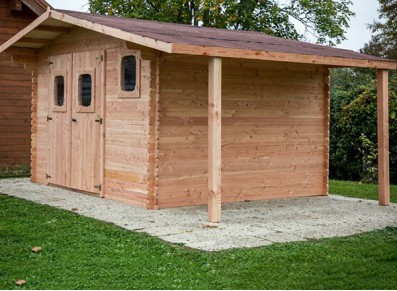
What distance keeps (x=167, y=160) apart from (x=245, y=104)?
163 centimetres

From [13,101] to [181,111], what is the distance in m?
7.44

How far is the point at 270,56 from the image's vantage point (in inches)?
353

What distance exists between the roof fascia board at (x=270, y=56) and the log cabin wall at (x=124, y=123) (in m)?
1.43

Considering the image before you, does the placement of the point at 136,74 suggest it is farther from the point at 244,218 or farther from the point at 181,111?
the point at 244,218

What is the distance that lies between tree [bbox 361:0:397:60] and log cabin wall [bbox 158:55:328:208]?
81.4 ft

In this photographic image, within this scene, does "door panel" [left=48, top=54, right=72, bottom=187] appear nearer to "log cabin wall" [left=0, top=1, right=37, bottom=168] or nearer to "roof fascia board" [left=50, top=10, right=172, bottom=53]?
"roof fascia board" [left=50, top=10, right=172, bottom=53]

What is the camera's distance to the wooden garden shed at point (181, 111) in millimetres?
9555

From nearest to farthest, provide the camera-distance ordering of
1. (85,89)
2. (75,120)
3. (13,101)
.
Result: (85,89), (75,120), (13,101)

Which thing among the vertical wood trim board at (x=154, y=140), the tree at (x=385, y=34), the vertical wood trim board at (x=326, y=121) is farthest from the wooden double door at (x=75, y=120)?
the tree at (x=385, y=34)

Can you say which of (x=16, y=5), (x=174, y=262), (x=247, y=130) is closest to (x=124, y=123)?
(x=247, y=130)

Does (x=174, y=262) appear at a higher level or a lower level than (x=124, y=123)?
lower

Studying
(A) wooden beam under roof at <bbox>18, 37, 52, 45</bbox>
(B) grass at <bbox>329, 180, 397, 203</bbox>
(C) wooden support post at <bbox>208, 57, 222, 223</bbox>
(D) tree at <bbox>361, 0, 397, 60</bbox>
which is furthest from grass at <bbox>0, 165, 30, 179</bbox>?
(D) tree at <bbox>361, 0, 397, 60</bbox>

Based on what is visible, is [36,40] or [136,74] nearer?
[136,74]

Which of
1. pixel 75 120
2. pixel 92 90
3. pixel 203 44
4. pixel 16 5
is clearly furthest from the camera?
Answer: pixel 16 5
